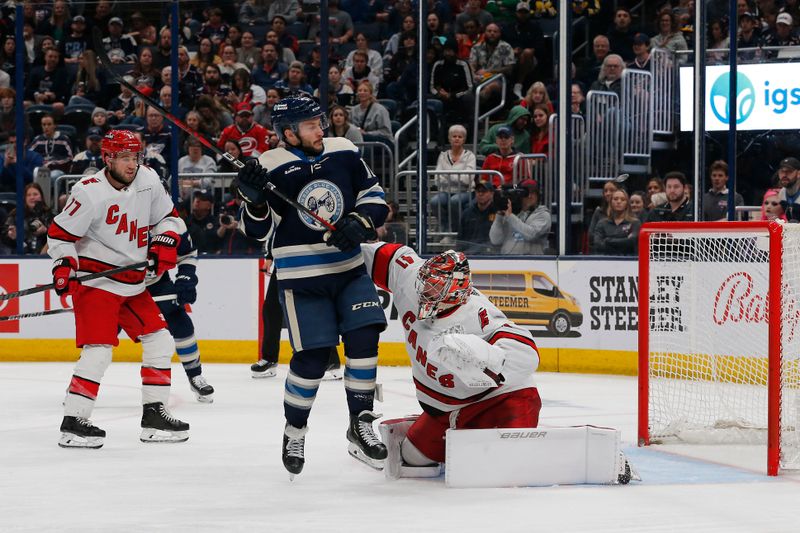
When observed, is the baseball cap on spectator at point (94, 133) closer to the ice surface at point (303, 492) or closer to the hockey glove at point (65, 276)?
the ice surface at point (303, 492)

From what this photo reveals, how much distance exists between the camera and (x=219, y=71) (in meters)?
10.0

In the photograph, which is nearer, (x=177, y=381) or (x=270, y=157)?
(x=270, y=157)

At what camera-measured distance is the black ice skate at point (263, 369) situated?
23.1 ft

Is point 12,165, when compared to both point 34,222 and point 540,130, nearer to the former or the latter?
point 34,222

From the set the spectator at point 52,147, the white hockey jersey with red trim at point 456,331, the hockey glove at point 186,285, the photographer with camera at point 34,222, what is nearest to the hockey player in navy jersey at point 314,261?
the white hockey jersey with red trim at point 456,331

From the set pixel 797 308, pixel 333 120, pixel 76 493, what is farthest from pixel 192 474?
pixel 333 120

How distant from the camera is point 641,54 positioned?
8914 millimetres

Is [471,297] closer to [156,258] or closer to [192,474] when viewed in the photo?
[192,474]

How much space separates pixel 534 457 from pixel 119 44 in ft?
25.5

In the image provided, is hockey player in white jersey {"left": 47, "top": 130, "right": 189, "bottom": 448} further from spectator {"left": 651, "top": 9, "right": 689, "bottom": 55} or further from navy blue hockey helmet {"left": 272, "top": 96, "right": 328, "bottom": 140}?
spectator {"left": 651, "top": 9, "right": 689, "bottom": 55}

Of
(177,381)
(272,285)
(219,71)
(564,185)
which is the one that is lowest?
(177,381)

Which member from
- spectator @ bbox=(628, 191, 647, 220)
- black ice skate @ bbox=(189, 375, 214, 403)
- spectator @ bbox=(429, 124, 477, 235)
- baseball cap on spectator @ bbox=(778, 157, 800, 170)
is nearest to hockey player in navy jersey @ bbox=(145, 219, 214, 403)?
black ice skate @ bbox=(189, 375, 214, 403)

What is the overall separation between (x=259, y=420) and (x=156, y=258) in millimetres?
1027

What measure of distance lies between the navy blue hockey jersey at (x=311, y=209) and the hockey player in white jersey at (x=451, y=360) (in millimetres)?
193
